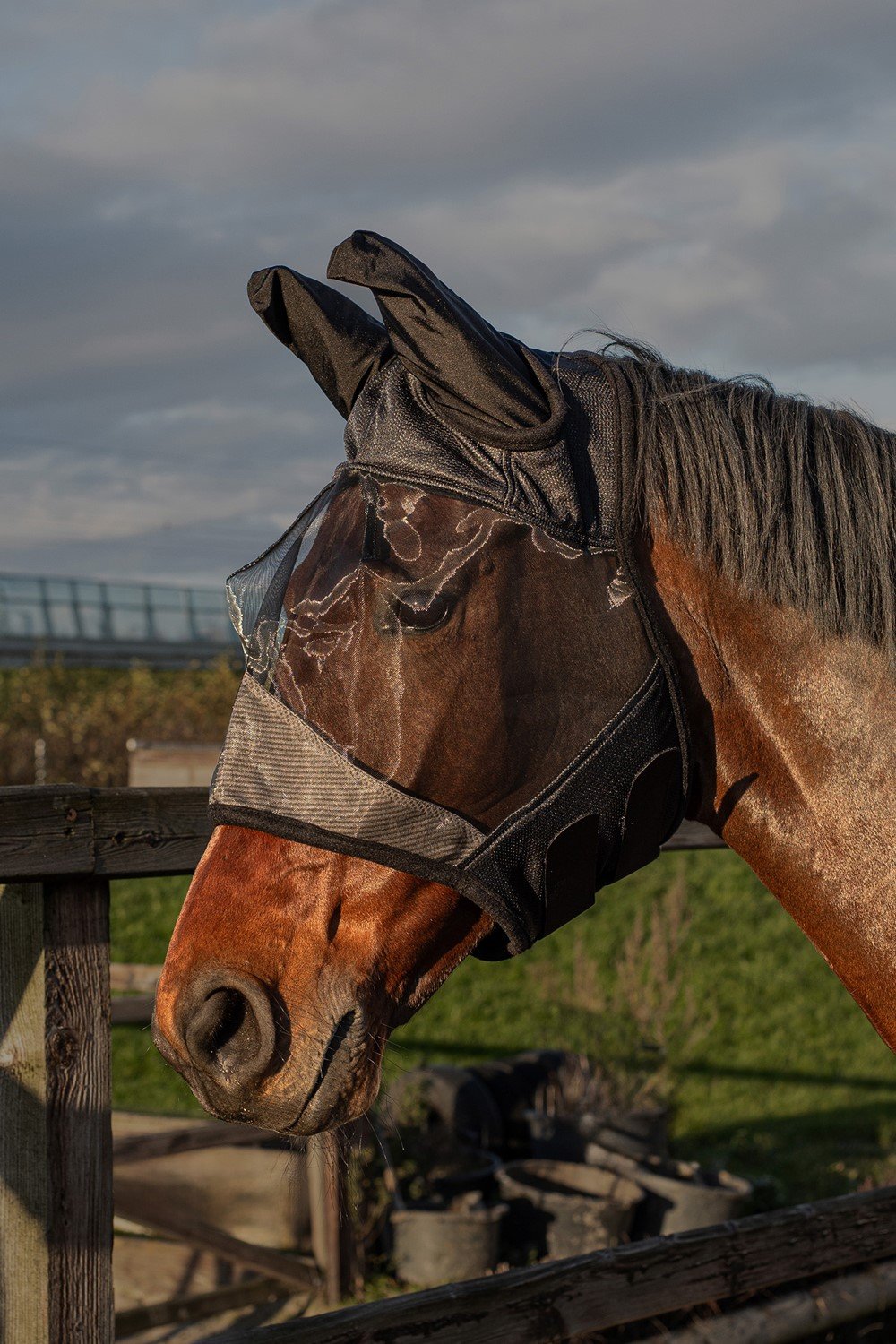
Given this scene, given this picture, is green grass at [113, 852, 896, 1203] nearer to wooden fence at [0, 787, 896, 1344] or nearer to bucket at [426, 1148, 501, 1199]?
bucket at [426, 1148, 501, 1199]

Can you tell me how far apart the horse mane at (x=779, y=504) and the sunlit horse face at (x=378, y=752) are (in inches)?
7.0

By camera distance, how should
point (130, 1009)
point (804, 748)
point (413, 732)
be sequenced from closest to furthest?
point (413, 732) < point (804, 748) < point (130, 1009)

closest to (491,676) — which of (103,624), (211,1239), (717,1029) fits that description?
(211,1239)

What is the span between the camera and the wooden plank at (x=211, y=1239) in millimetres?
4352

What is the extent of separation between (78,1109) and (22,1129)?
9 centimetres

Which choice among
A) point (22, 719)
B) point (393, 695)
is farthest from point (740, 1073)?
point (22, 719)

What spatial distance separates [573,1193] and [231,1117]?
3.92 meters

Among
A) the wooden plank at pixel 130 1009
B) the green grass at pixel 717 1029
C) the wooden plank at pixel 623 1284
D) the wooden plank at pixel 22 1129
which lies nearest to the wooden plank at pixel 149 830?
the wooden plank at pixel 22 1129

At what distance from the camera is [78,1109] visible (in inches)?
75.9

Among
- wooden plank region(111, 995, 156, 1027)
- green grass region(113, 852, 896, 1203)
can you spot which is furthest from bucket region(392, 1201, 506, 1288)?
wooden plank region(111, 995, 156, 1027)

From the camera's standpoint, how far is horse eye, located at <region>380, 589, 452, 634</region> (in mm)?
1435

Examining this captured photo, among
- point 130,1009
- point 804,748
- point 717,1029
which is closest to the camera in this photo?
point 804,748

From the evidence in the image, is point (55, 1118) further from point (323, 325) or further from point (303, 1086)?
point (323, 325)

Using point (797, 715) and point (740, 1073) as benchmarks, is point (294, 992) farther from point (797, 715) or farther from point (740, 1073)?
point (740, 1073)
